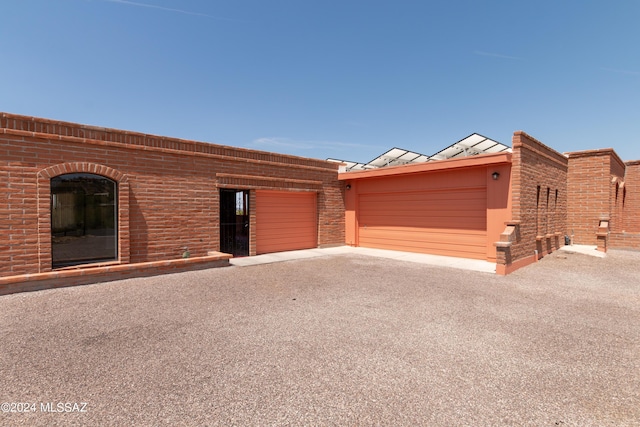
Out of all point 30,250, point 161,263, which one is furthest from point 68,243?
point 161,263

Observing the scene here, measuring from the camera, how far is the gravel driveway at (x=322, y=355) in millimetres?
2717

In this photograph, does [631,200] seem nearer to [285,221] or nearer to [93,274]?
[285,221]

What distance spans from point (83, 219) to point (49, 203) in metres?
0.89

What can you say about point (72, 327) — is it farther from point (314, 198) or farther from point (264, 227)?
point (314, 198)

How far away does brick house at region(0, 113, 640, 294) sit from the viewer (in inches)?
281

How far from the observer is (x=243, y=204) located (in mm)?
→ 11461

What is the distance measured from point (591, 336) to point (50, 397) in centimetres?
644

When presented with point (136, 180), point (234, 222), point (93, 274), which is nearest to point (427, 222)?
point (234, 222)

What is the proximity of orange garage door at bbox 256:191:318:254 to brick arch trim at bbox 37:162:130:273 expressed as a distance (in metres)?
4.46

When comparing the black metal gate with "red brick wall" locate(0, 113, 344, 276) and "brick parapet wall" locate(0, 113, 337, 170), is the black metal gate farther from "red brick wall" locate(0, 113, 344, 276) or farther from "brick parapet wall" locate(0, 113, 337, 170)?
"brick parapet wall" locate(0, 113, 337, 170)

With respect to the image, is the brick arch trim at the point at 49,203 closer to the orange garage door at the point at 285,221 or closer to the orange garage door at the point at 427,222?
the orange garage door at the point at 285,221

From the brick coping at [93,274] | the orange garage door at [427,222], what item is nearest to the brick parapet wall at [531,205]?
the orange garage door at [427,222]

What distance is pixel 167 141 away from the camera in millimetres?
9086

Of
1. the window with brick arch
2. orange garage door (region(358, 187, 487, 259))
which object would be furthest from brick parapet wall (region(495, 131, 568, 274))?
the window with brick arch
